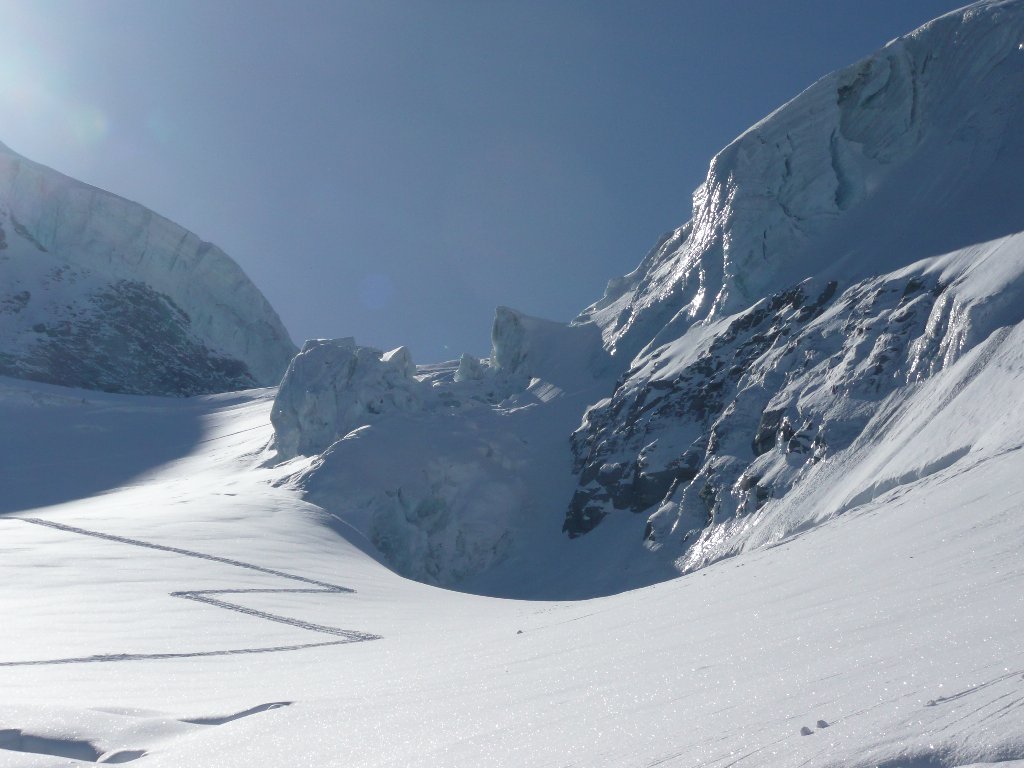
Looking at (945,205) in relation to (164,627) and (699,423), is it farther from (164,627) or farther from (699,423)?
(164,627)

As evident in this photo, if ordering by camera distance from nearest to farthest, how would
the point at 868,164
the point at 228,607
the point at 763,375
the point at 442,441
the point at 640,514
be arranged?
the point at 228,607 → the point at 763,375 → the point at 640,514 → the point at 868,164 → the point at 442,441

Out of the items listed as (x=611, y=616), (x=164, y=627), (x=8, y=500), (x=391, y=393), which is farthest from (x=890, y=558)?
(x=8, y=500)

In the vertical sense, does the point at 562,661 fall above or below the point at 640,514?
above

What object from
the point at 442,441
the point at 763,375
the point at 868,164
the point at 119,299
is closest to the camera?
the point at 763,375

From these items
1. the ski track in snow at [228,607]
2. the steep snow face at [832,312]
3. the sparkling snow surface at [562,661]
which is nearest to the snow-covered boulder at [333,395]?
the steep snow face at [832,312]

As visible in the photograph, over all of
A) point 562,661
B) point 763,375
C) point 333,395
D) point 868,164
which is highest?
point 868,164

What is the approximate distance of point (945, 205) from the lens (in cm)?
2766

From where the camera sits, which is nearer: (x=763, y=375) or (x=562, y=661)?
(x=562, y=661)

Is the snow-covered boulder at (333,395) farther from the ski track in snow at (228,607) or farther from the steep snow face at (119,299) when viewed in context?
the steep snow face at (119,299)

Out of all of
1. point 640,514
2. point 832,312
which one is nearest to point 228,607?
point 640,514

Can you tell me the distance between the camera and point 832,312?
26.7 m

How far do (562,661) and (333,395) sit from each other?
30063 millimetres

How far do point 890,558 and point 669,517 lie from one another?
1824 cm

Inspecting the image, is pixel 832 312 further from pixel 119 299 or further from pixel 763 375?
pixel 119 299
